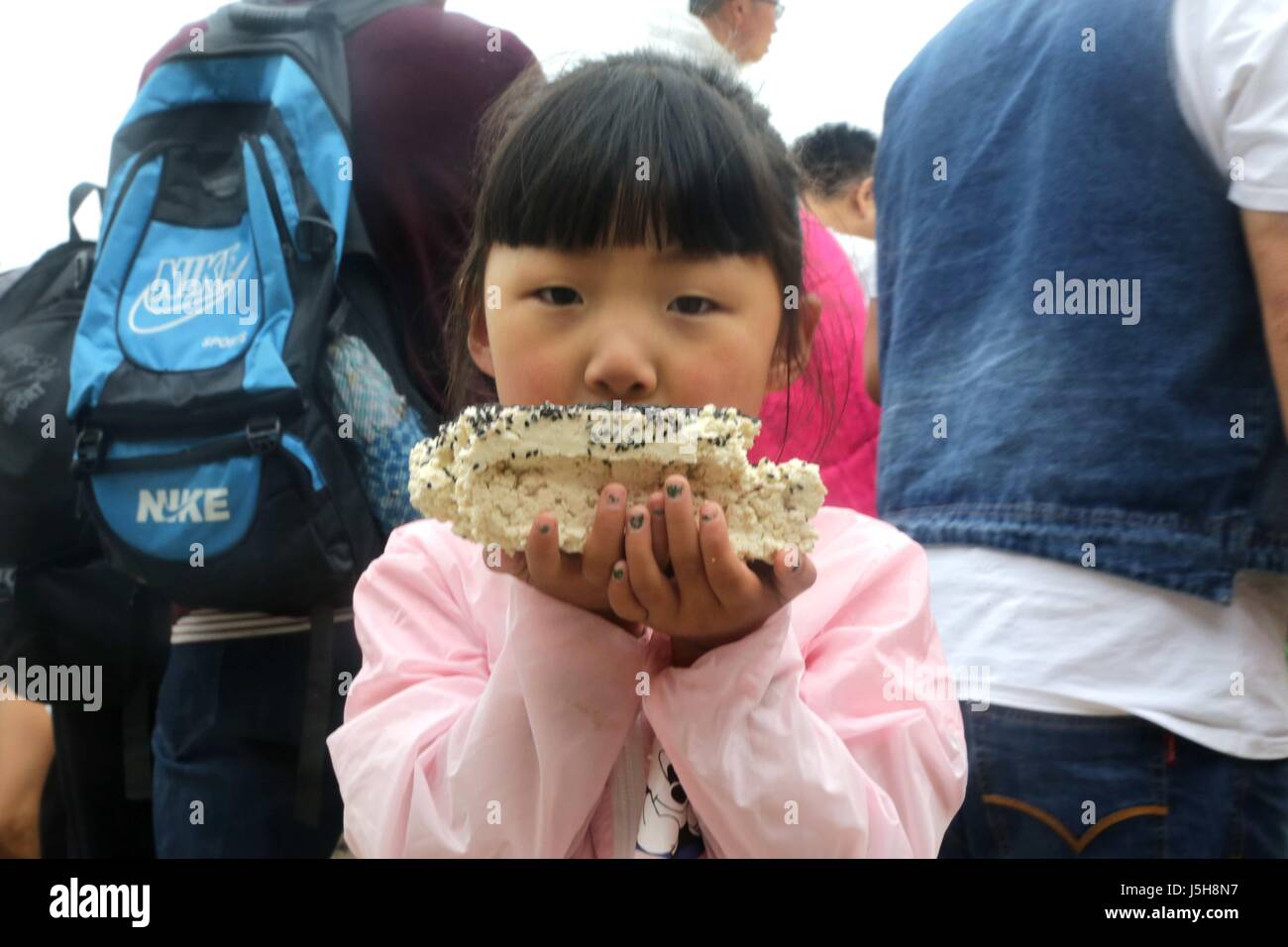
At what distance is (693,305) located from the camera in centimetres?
110

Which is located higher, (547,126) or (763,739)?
(547,126)

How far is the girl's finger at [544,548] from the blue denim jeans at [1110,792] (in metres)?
0.66

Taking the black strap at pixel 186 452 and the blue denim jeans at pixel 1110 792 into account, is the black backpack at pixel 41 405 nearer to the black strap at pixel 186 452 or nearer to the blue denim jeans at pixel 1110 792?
the black strap at pixel 186 452

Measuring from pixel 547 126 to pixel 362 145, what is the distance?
0.69 m

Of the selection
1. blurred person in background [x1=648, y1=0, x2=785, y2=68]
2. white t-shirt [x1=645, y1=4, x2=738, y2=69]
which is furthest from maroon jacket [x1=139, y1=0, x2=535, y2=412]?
blurred person in background [x1=648, y1=0, x2=785, y2=68]

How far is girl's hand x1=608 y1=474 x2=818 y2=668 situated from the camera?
34.6 inches

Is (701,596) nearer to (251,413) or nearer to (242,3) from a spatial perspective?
(251,413)

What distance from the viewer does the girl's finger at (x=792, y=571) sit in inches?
35.3

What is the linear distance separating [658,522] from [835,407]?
105cm

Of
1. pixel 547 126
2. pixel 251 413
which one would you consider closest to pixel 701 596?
pixel 547 126

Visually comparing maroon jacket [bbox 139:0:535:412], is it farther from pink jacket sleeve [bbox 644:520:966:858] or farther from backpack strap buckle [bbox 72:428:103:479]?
pink jacket sleeve [bbox 644:520:966:858]

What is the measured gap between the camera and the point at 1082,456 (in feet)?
4.33

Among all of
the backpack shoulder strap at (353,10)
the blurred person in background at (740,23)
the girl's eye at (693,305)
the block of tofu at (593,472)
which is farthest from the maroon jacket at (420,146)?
the block of tofu at (593,472)

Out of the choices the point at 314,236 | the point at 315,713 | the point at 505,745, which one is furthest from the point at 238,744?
the point at 505,745
